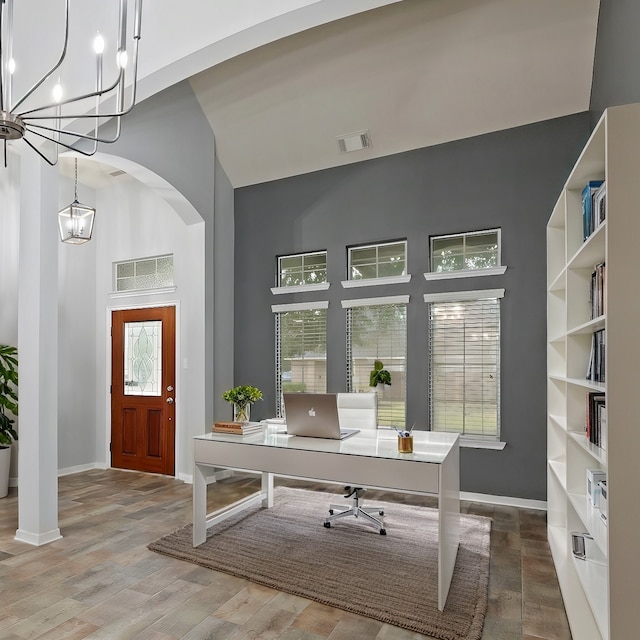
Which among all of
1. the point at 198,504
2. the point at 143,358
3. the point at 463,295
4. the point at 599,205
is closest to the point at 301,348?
the point at 463,295

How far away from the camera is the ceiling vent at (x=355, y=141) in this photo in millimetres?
4895

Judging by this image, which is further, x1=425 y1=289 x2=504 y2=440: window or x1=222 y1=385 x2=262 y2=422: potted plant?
x1=425 y1=289 x2=504 y2=440: window

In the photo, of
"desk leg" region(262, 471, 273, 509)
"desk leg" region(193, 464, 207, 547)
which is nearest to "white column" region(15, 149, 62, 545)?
"desk leg" region(193, 464, 207, 547)

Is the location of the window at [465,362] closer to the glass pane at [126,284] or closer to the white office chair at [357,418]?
the white office chair at [357,418]

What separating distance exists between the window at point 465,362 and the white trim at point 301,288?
1.15 metres

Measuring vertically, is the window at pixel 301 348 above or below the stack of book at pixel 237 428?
above

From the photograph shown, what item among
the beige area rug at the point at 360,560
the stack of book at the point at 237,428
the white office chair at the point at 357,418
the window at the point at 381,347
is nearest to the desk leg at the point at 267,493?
the beige area rug at the point at 360,560

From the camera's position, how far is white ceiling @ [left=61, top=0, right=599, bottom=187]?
3820 millimetres

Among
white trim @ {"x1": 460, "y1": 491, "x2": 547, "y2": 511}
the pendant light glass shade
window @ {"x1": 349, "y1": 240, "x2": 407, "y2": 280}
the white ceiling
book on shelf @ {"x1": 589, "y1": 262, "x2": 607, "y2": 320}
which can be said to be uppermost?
the white ceiling

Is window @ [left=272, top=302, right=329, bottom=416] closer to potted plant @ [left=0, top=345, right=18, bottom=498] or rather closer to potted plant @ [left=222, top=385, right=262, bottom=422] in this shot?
potted plant @ [left=222, top=385, right=262, bottom=422]

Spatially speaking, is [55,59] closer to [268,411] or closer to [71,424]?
[268,411]

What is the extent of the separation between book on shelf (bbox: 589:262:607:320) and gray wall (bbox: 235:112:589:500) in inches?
72.9

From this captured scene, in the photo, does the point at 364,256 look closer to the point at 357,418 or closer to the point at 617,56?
the point at 357,418

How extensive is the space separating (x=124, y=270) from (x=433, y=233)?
381 centimetres
